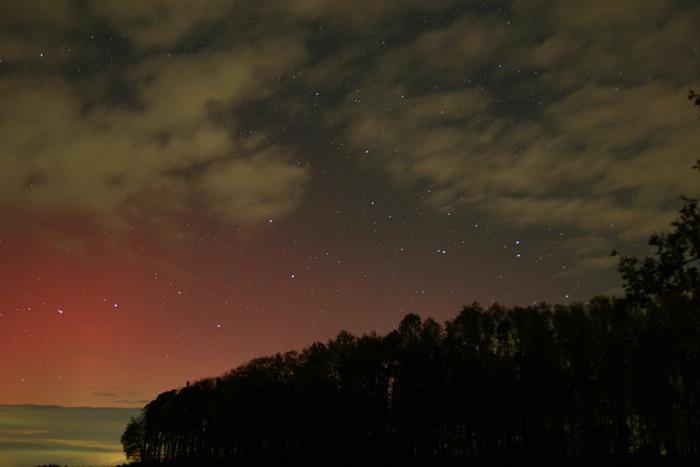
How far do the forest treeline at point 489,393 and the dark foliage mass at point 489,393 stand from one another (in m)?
0.14

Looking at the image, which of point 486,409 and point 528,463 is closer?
point 528,463

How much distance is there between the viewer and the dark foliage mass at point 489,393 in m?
33.7

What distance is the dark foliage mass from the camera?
33.7m

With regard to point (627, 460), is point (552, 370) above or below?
Answer: above

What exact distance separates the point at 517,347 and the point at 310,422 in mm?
30218

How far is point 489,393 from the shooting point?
5347cm

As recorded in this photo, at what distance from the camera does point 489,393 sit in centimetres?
5347

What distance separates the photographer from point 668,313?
32406 mm

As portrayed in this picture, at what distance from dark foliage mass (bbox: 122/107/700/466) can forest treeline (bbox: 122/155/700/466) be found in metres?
0.14

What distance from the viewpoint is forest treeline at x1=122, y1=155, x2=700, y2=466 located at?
33625 millimetres

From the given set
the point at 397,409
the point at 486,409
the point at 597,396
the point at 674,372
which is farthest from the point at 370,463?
the point at 674,372

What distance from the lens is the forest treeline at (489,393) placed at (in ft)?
110

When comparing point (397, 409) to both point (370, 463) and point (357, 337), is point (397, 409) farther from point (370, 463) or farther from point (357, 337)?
point (357, 337)

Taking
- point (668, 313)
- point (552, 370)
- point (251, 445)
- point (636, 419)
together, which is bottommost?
point (251, 445)
